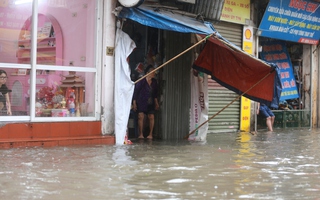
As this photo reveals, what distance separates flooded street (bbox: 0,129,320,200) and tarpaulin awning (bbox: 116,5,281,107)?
1820 millimetres

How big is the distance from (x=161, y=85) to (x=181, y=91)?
49 centimetres

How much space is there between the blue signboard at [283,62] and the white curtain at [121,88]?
7.53m

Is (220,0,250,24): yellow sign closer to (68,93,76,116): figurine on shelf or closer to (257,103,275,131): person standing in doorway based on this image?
(257,103,275,131): person standing in doorway

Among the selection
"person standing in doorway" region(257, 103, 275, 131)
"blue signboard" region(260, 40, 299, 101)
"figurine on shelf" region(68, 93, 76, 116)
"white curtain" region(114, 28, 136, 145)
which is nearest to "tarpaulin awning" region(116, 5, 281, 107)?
"white curtain" region(114, 28, 136, 145)

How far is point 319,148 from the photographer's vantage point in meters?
9.37

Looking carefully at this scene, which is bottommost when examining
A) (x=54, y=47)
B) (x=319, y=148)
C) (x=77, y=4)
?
(x=319, y=148)

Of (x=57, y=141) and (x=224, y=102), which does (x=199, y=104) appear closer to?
(x=224, y=102)

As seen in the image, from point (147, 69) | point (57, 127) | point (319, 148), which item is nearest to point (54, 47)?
point (57, 127)

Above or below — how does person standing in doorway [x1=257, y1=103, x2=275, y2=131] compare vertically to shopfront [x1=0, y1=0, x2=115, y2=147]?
below

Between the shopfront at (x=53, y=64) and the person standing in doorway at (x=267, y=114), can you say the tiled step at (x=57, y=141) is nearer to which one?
the shopfront at (x=53, y=64)

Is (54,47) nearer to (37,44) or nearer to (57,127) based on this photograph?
(37,44)

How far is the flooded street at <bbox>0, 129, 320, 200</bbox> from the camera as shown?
15.7 ft

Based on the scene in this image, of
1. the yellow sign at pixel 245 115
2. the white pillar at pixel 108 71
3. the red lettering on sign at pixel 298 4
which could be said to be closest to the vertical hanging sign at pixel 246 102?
the yellow sign at pixel 245 115

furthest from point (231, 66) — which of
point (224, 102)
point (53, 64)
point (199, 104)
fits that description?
point (53, 64)
